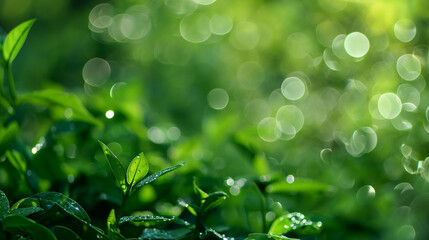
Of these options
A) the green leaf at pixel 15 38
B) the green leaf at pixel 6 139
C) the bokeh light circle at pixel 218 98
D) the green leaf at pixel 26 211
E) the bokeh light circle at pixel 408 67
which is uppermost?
the green leaf at pixel 15 38

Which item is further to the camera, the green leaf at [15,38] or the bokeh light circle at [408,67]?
the bokeh light circle at [408,67]

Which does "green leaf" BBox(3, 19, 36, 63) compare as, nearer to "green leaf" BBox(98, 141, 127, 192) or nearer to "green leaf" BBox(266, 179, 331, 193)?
"green leaf" BBox(98, 141, 127, 192)

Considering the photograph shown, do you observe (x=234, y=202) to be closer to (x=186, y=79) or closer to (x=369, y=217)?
(x=369, y=217)

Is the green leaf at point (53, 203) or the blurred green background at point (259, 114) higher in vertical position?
the green leaf at point (53, 203)

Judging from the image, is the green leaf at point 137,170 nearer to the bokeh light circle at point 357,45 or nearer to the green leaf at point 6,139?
the green leaf at point 6,139

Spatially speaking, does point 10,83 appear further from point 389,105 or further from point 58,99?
point 389,105

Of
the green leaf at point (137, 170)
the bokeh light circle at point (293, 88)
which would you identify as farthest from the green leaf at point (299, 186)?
the bokeh light circle at point (293, 88)
